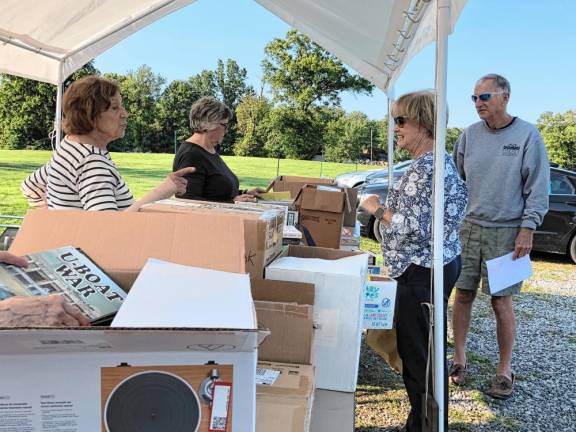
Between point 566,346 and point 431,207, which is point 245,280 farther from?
point 566,346

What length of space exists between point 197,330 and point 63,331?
198mm

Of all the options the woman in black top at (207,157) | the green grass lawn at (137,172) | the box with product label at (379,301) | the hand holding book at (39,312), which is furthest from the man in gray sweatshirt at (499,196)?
the green grass lawn at (137,172)

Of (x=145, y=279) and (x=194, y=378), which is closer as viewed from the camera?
(x=194, y=378)

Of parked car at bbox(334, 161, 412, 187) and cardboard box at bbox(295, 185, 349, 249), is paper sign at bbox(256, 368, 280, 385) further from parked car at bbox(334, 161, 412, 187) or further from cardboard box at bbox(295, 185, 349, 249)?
parked car at bbox(334, 161, 412, 187)

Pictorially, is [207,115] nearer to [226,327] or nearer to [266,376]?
[266,376]

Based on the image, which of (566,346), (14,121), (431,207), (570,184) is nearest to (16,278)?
(431,207)

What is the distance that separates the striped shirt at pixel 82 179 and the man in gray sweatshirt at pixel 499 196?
2225 millimetres

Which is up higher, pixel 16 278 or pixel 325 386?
pixel 16 278

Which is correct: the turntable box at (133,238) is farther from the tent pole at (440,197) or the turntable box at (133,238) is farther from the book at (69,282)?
the tent pole at (440,197)

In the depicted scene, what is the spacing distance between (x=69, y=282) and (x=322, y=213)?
91.3 inches

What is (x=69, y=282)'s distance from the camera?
1099 mm

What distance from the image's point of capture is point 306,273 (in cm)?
179

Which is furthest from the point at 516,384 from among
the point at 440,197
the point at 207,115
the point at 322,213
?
the point at 207,115

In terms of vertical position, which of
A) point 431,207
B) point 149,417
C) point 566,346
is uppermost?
point 431,207
